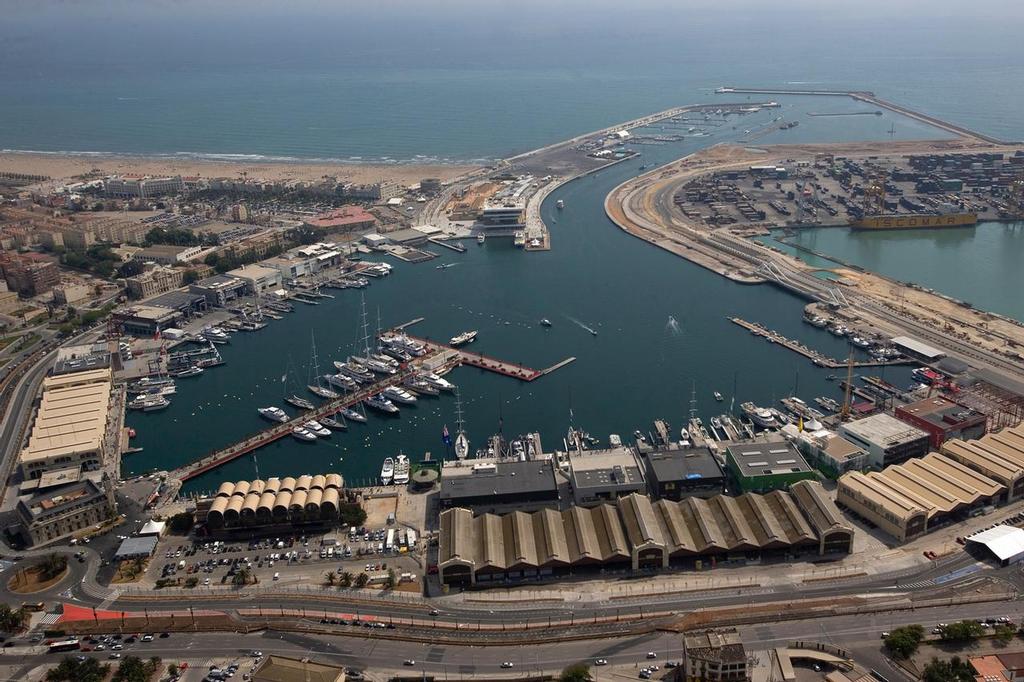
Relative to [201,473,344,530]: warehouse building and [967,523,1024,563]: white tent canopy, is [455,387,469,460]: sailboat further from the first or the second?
[967,523,1024,563]: white tent canopy

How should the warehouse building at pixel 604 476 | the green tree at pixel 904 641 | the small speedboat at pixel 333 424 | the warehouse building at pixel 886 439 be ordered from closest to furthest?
the green tree at pixel 904 641
the warehouse building at pixel 604 476
the warehouse building at pixel 886 439
the small speedboat at pixel 333 424

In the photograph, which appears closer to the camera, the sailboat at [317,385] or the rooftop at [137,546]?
the rooftop at [137,546]

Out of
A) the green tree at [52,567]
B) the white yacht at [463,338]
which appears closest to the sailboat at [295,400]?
the white yacht at [463,338]

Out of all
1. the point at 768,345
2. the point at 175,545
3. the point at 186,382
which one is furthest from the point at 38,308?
the point at 768,345

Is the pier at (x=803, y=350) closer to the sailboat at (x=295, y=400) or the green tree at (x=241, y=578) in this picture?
the sailboat at (x=295, y=400)

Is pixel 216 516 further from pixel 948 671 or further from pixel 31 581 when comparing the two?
pixel 948 671

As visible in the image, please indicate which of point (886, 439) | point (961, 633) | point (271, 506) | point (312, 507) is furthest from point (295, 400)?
point (961, 633)
